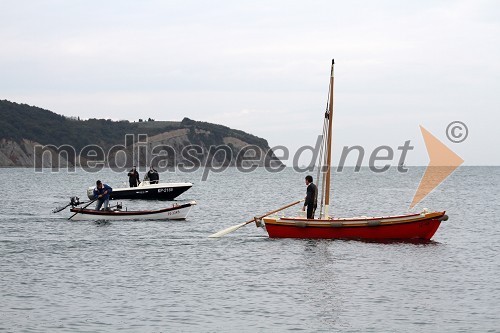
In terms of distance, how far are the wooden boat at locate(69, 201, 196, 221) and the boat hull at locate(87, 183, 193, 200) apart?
16.0 metres

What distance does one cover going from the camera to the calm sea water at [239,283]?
62.8ft

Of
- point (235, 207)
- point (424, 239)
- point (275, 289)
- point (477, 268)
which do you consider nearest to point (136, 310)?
point (275, 289)

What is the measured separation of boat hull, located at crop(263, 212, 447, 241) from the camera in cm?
3247

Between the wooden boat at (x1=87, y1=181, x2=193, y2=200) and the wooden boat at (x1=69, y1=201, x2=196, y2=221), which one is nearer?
the wooden boat at (x1=69, y1=201, x2=196, y2=221)

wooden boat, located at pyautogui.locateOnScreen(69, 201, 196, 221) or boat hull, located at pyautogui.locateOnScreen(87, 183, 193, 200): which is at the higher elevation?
boat hull, located at pyautogui.locateOnScreen(87, 183, 193, 200)

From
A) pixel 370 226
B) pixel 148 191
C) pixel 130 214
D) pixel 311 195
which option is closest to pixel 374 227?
pixel 370 226

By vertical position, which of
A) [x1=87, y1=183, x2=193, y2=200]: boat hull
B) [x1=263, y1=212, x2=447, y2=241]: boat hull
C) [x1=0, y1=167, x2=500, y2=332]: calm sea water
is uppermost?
[x1=87, y1=183, x2=193, y2=200]: boat hull

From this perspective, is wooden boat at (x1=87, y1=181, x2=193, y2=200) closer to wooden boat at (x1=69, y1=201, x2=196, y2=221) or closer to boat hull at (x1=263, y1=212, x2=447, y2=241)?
wooden boat at (x1=69, y1=201, x2=196, y2=221)

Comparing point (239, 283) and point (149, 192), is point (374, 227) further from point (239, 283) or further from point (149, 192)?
point (149, 192)

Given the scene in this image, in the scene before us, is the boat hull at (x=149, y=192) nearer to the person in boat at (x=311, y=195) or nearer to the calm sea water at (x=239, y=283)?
the calm sea water at (x=239, y=283)

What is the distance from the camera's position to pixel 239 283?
953 inches

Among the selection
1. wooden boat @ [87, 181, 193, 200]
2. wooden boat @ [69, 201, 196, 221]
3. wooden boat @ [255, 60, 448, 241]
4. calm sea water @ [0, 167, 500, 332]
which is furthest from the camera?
wooden boat @ [87, 181, 193, 200]

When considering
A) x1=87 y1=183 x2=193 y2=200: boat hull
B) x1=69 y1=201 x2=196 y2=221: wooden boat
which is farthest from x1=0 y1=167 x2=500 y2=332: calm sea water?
x1=87 y1=183 x2=193 y2=200: boat hull

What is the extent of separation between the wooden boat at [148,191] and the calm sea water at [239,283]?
2031cm
